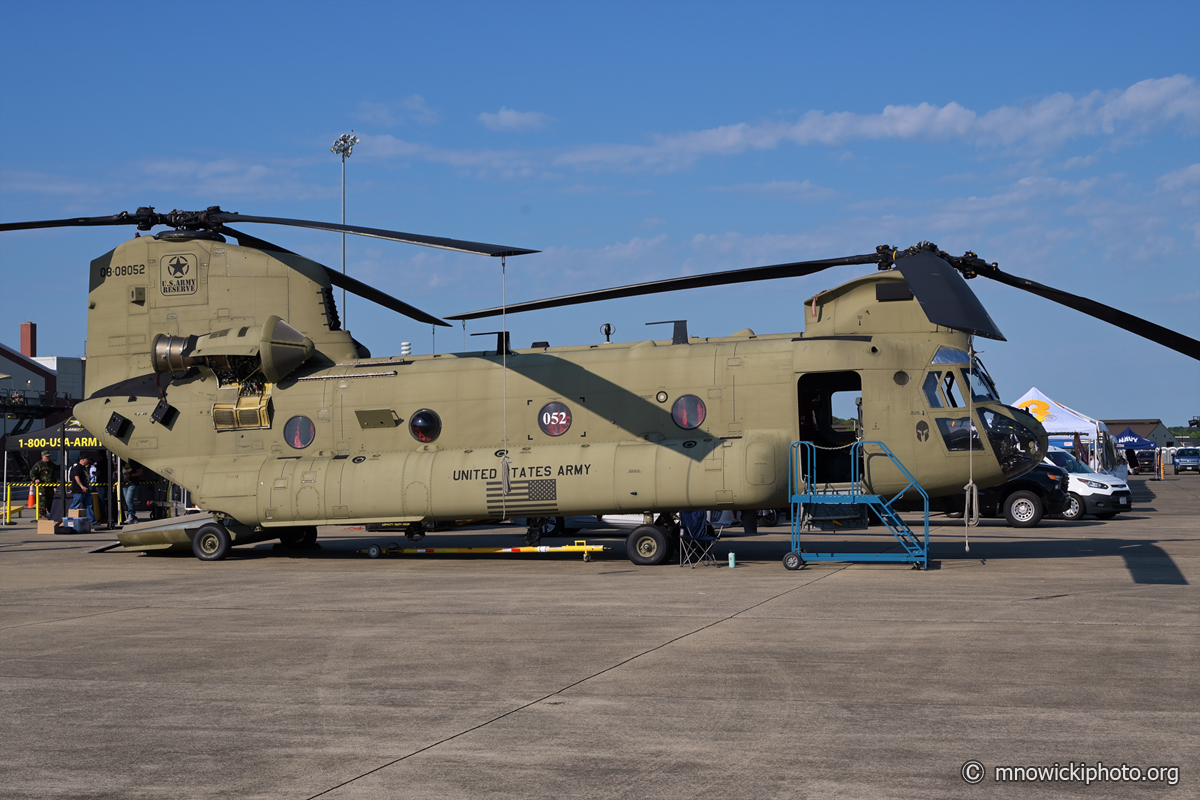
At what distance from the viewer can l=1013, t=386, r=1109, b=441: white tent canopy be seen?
4150cm

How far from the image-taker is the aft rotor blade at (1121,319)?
1316 centimetres

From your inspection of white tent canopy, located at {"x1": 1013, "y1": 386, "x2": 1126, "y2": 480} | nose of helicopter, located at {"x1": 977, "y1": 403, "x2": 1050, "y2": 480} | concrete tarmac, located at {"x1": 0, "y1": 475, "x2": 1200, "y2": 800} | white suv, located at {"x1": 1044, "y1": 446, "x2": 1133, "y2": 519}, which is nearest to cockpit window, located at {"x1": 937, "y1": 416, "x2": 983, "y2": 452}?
nose of helicopter, located at {"x1": 977, "y1": 403, "x2": 1050, "y2": 480}

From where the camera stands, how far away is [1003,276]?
15.5 metres

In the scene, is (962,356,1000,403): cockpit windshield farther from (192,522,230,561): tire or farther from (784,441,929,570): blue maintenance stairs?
(192,522,230,561): tire

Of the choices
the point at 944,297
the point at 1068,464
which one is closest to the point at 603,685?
the point at 944,297

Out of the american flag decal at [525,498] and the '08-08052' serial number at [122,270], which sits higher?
the '08-08052' serial number at [122,270]

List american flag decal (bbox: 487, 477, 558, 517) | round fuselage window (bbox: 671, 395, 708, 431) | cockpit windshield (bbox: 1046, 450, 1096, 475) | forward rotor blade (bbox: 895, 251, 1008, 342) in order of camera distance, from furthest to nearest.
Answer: cockpit windshield (bbox: 1046, 450, 1096, 475) < american flag decal (bbox: 487, 477, 558, 517) < round fuselage window (bbox: 671, 395, 708, 431) < forward rotor blade (bbox: 895, 251, 1008, 342)

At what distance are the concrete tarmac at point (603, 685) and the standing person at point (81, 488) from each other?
1233 cm

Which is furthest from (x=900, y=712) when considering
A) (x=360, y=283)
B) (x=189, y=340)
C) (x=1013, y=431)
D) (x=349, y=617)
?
(x=189, y=340)

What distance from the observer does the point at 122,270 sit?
19.5m

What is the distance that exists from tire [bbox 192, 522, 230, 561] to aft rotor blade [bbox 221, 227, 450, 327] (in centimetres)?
500

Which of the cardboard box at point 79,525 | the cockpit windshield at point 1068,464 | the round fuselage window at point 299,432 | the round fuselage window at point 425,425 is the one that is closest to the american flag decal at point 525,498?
the round fuselage window at point 425,425

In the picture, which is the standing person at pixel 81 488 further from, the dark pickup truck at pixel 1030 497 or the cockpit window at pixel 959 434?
the dark pickup truck at pixel 1030 497

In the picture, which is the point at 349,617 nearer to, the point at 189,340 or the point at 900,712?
the point at 900,712
